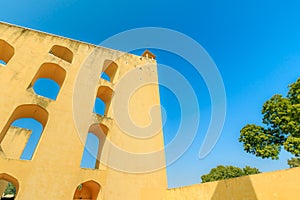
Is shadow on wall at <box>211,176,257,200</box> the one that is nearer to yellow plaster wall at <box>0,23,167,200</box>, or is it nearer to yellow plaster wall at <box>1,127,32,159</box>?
yellow plaster wall at <box>0,23,167,200</box>

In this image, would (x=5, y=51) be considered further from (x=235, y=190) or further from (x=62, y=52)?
(x=235, y=190)

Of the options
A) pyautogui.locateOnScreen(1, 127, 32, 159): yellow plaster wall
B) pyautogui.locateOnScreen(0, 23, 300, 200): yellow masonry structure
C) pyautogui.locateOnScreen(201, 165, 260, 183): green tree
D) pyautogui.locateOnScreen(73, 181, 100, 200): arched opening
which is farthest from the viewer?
pyautogui.locateOnScreen(201, 165, 260, 183): green tree

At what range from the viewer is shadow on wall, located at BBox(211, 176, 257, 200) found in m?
7.09

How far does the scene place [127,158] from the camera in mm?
10562

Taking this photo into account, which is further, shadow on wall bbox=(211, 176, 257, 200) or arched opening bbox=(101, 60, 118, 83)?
arched opening bbox=(101, 60, 118, 83)

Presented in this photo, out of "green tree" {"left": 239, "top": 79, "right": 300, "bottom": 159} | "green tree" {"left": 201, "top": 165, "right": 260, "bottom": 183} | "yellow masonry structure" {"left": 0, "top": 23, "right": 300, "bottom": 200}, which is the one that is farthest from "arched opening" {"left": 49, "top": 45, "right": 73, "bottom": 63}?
"green tree" {"left": 201, "top": 165, "right": 260, "bottom": 183}

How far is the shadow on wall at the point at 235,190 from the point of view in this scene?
709cm

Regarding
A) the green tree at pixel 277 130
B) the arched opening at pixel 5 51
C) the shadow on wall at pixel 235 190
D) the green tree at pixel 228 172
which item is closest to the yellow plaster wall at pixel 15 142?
the arched opening at pixel 5 51

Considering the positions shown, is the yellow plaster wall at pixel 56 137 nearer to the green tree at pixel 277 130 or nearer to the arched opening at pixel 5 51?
the arched opening at pixel 5 51

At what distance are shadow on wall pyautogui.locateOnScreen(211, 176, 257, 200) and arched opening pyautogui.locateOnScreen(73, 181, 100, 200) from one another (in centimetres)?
583

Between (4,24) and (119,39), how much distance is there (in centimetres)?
739

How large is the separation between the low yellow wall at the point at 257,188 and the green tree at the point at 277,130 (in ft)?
28.2

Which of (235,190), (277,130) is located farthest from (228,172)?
(235,190)

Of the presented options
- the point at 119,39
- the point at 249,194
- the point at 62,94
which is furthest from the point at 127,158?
the point at 119,39
